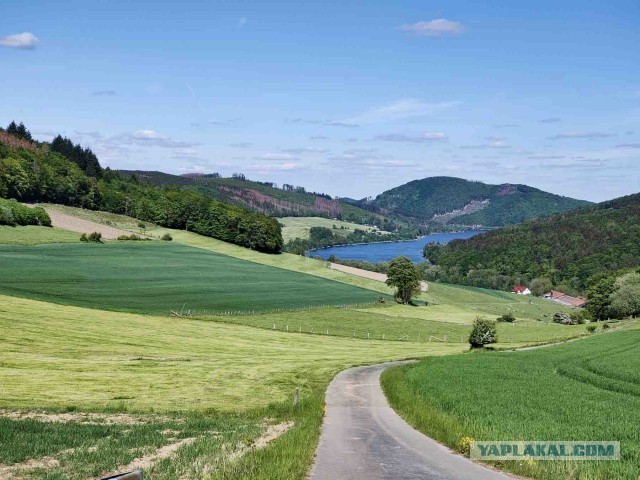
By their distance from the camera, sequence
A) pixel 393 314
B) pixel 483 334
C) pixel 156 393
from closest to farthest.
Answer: pixel 156 393 → pixel 483 334 → pixel 393 314

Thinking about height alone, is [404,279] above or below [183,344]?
above

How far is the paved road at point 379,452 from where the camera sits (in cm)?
1691

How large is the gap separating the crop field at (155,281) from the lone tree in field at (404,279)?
16.6 feet

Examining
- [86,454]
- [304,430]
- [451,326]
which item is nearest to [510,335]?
[451,326]

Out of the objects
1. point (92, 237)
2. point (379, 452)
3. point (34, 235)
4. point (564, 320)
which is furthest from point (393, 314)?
point (379, 452)

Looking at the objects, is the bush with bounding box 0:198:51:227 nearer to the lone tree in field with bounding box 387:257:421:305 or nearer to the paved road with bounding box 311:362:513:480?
the lone tree in field with bounding box 387:257:421:305

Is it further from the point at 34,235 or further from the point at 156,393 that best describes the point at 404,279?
the point at 156,393

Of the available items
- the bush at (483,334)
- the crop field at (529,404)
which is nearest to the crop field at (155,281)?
the bush at (483,334)

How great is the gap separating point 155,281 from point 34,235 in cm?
3348

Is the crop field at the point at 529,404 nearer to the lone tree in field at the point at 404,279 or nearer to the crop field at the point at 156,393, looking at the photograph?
the crop field at the point at 156,393

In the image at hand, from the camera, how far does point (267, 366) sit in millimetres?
49531

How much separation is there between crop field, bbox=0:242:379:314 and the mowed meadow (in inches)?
17.7

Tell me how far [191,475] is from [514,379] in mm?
26646

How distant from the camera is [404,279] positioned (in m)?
129
